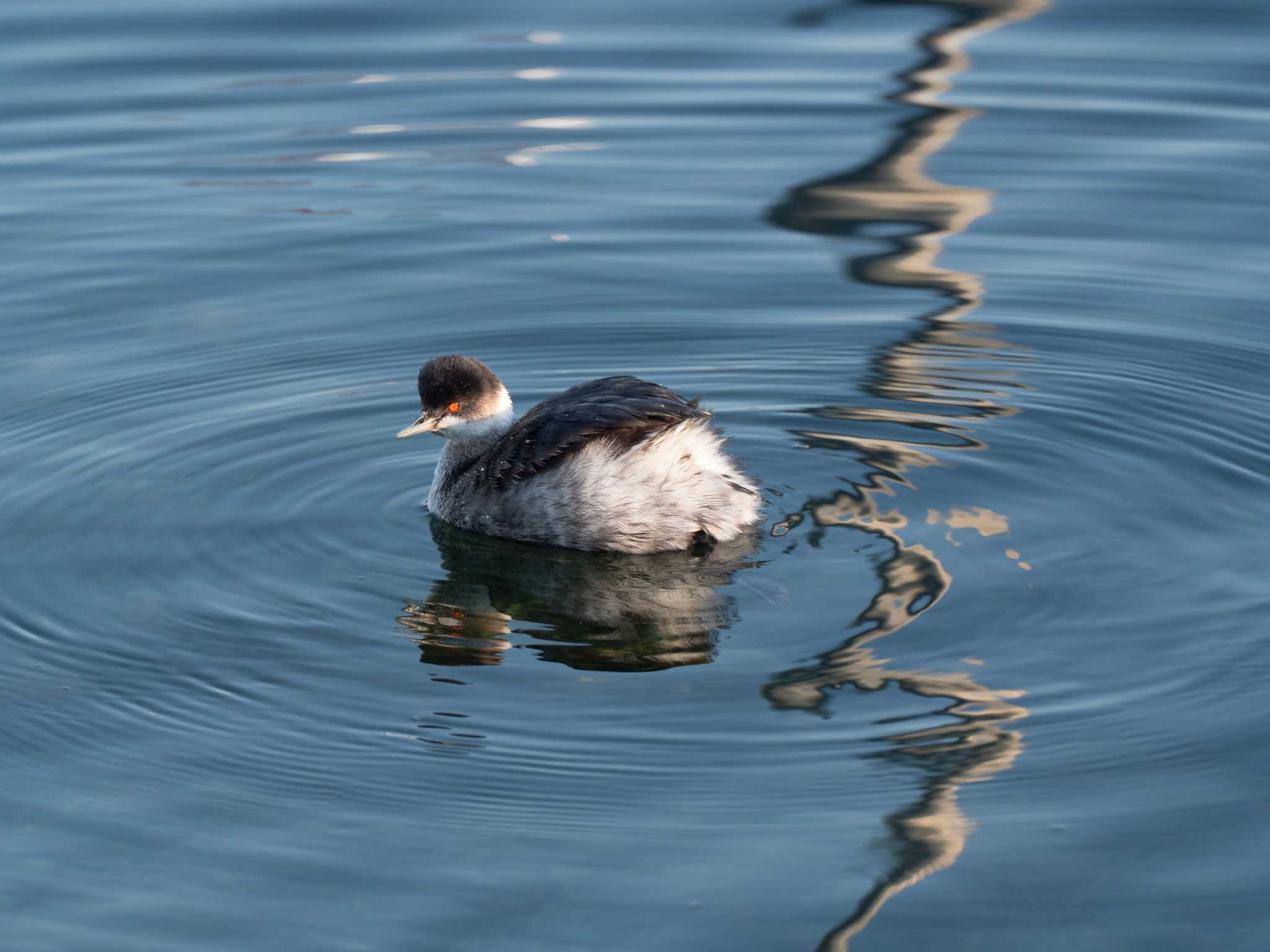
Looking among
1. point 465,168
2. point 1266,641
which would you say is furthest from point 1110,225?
point 1266,641

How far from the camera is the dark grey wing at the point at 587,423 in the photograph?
7.73 m

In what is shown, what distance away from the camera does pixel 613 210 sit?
483 inches

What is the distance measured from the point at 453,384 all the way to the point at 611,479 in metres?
1.00

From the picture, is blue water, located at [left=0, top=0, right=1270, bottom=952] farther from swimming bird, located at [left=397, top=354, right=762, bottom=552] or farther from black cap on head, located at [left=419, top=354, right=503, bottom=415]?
black cap on head, located at [left=419, top=354, right=503, bottom=415]

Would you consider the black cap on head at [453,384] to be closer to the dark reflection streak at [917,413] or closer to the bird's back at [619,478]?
the bird's back at [619,478]

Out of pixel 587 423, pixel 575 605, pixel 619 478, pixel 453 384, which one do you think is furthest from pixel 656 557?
pixel 453 384

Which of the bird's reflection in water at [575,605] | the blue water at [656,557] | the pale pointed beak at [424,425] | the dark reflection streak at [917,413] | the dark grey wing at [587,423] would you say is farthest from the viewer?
the pale pointed beak at [424,425]

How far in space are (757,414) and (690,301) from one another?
170cm

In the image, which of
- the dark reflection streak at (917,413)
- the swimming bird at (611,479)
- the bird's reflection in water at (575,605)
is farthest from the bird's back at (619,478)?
the dark reflection streak at (917,413)

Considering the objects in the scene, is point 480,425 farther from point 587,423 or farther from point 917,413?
point 917,413

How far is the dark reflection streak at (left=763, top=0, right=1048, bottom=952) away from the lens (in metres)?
6.09

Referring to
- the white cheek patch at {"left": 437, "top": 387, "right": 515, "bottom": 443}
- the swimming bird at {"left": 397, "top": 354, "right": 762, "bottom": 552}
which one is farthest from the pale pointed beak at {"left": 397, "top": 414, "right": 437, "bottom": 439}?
the swimming bird at {"left": 397, "top": 354, "right": 762, "bottom": 552}

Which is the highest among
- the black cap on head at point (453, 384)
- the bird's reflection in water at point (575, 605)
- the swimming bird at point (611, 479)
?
the black cap on head at point (453, 384)

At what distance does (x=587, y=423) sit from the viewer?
776 cm
